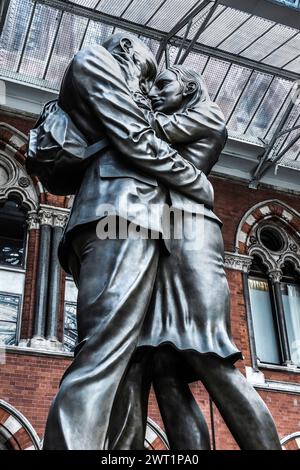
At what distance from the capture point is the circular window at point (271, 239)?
1181cm

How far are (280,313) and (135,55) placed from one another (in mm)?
8820

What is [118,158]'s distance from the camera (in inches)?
91.1

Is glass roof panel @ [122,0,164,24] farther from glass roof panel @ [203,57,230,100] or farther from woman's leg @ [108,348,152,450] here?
woman's leg @ [108,348,152,450]

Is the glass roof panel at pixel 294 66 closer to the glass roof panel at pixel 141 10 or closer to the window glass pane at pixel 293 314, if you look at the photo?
the glass roof panel at pixel 141 10

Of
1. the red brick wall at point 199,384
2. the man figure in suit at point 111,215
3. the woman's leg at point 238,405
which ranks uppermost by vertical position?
the red brick wall at point 199,384

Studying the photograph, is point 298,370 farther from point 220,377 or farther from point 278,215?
point 220,377

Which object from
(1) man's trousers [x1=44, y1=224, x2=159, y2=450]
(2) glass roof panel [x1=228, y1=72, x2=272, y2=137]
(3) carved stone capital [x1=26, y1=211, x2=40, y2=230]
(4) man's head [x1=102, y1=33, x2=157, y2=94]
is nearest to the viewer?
(1) man's trousers [x1=44, y1=224, x2=159, y2=450]

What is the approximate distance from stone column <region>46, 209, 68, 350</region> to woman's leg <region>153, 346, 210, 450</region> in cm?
677

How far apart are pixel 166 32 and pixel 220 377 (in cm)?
907

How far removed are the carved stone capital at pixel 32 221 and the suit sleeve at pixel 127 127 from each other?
746cm

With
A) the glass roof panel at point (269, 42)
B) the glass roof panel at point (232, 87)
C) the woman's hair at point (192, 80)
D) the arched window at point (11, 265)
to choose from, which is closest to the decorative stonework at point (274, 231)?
the glass roof panel at point (232, 87)

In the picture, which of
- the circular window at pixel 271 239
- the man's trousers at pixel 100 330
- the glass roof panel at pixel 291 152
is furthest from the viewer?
the glass roof panel at pixel 291 152

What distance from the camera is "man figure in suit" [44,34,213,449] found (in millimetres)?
1837

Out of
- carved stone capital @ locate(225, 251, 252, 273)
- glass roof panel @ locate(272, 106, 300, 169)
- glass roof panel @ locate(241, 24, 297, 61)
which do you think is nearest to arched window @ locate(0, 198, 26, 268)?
carved stone capital @ locate(225, 251, 252, 273)
